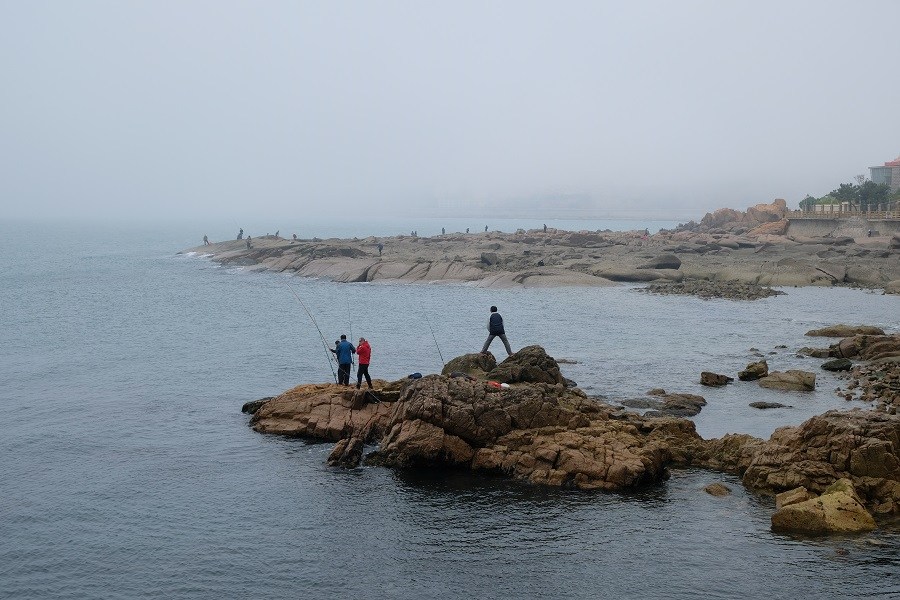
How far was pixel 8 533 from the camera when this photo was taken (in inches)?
694

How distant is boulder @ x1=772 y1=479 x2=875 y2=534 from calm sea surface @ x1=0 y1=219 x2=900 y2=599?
38 cm

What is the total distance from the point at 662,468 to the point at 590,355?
17462 millimetres

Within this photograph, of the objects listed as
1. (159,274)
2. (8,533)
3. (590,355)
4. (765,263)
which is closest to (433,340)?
(590,355)

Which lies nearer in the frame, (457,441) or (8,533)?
(8,533)

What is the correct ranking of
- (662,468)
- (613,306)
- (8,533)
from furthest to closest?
(613,306), (662,468), (8,533)

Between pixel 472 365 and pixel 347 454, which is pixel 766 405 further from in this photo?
pixel 347 454

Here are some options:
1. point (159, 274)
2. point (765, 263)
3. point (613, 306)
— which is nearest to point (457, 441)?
point (613, 306)

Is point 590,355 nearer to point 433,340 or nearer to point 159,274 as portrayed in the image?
point 433,340

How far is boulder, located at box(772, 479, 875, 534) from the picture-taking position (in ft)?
54.2

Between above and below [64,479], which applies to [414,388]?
above

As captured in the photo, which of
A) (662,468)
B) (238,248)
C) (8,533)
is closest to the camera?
(8,533)

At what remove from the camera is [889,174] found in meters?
103

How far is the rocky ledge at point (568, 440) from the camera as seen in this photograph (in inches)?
719

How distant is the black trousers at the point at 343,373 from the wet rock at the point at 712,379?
41.1ft
